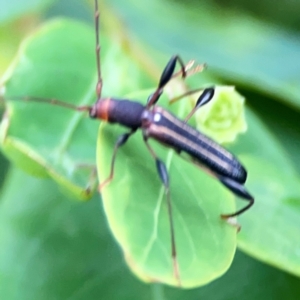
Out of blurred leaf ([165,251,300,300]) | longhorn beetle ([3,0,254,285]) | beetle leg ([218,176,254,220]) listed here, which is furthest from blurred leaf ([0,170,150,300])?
beetle leg ([218,176,254,220])

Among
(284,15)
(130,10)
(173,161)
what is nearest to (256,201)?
(173,161)

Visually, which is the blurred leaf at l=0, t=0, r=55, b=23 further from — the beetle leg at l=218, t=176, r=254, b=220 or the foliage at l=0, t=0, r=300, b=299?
the beetle leg at l=218, t=176, r=254, b=220

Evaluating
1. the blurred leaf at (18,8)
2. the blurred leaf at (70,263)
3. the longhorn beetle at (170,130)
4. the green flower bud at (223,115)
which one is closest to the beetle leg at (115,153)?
the longhorn beetle at (170,130)

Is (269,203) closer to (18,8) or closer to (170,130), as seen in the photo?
(170,130)

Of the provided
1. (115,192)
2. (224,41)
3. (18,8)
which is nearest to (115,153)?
(115,192)

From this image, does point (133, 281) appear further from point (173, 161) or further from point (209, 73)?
point (209, 73)

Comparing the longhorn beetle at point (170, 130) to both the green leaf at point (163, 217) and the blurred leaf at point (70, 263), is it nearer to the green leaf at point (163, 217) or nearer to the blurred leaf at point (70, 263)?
the green leaf at point (163, 217)
